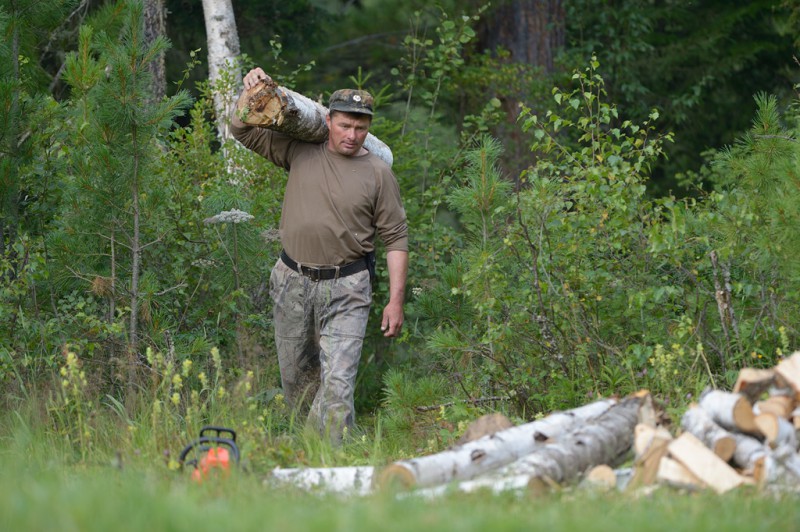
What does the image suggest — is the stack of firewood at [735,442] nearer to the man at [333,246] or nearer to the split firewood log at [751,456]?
the split firewood log at [751,456]

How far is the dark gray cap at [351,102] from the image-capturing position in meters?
7.48

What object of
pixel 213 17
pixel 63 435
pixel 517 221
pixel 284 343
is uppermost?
pixel 213 17

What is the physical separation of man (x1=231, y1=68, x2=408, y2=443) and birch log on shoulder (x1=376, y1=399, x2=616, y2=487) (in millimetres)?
1923

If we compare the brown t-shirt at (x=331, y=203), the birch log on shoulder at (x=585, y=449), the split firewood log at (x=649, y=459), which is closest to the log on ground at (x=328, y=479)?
the birch log on shoulder at (x=585, y=449)

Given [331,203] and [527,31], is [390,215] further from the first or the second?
[527,31]

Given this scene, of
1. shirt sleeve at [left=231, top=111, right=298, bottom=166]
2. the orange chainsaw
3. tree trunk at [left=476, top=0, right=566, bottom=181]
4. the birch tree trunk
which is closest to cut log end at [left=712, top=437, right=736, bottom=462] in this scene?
the orange chainsaw

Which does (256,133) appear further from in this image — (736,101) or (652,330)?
(736,101)

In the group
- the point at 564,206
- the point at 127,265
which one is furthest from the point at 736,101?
Answer: the point at 127,265

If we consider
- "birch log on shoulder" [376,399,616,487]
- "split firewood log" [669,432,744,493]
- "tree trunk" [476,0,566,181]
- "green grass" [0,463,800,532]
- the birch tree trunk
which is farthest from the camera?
"tree trunk" [476,0,566,181]

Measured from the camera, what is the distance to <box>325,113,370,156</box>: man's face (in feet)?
24.8

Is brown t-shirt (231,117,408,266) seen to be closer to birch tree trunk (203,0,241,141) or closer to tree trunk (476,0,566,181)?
birch tree trunk (203,0,241,141)

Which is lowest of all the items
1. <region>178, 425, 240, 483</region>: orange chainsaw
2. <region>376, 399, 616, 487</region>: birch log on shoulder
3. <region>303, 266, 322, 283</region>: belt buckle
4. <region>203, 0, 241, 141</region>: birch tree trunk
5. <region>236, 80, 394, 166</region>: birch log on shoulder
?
<region>178, 425, 240, 483</region>: orange chainsaw

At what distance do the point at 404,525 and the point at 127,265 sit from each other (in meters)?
5.07

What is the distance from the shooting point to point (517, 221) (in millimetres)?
7805
